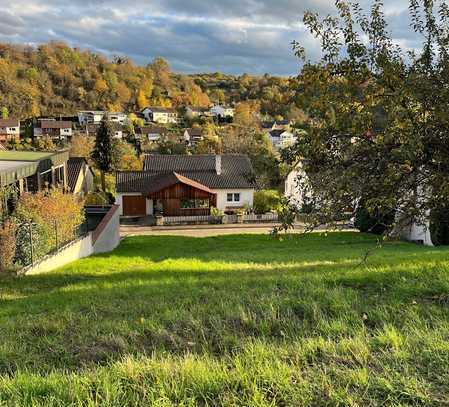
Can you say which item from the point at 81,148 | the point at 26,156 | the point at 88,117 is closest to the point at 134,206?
the point at 26,156

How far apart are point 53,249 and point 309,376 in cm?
1440

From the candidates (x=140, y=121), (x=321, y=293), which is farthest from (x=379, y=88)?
(x=140, y=121)

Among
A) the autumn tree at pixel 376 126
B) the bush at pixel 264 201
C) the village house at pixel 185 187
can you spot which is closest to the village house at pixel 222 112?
the village house at pixel 185 187

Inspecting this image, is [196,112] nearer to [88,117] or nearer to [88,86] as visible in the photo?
[88,117]

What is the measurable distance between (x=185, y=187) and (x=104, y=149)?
52.1ft

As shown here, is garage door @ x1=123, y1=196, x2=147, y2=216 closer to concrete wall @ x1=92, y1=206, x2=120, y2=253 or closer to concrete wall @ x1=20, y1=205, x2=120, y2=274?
concrete wall @ x1=20, y1=205, x2=120, y2=274

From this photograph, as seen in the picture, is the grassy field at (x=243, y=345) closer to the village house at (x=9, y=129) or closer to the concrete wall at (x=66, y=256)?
the concrete wall at (x=66, y=256)

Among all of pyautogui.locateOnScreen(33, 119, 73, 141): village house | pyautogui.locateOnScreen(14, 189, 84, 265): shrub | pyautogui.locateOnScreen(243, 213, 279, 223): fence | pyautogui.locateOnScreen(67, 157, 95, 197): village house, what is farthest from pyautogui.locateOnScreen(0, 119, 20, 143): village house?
pyautogui.locateOnScreen(14, 189, 84, 265): shrub

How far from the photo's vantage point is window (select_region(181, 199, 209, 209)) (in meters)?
39.5

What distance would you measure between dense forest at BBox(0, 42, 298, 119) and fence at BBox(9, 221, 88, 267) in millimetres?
86173

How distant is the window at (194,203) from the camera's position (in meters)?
39.5

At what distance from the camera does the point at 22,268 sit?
13.0 metres

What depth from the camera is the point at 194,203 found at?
131 feet

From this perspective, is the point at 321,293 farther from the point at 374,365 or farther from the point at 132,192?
the point at 132,192
